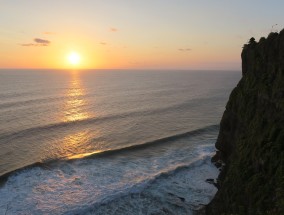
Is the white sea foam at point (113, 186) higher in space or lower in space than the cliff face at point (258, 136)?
lower

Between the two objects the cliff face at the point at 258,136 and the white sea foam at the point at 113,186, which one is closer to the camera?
the cliff face at the point at 258,136

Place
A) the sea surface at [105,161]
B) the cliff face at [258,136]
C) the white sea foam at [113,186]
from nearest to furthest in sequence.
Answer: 1. the cliff face at [258,136]
2. the white sea foam at [113,186]
3. the sea surface at [105,161]

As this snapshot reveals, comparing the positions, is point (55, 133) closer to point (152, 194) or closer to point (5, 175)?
point (5, 175)

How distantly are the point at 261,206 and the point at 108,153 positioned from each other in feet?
92.5

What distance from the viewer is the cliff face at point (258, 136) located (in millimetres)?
18734

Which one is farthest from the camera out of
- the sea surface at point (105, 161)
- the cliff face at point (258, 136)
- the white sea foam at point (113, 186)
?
the sea surface at point (105, 161)

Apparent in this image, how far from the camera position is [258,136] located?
23094mm

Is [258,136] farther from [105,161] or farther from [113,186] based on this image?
[105,161]

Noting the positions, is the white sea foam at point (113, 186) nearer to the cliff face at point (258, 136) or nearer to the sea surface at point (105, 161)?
the sea surface at point (105, 161)

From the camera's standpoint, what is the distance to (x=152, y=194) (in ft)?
101

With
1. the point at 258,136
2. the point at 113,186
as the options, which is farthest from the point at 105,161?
the point at 258,136

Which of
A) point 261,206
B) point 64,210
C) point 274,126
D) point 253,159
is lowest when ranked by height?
point 64,210

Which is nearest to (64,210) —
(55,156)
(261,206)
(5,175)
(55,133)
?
(5,175)

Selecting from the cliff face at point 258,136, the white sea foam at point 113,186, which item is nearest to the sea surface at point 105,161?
the white sea foam at point 113,186
